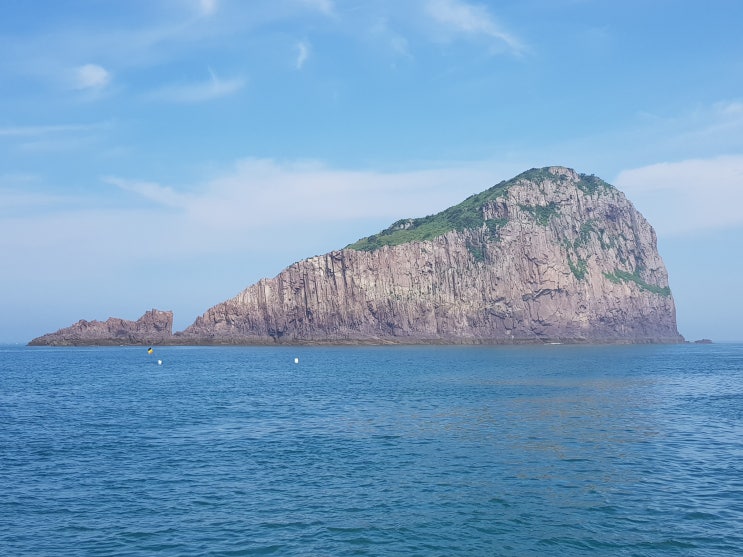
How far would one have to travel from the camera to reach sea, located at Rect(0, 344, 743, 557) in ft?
73.0

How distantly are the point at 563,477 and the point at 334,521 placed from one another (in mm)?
12364

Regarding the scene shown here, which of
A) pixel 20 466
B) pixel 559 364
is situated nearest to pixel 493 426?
pixel 20 466

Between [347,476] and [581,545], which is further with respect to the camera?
[347,476]

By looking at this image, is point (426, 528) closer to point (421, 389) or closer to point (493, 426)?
point (493, 426)

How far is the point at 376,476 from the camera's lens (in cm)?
3030

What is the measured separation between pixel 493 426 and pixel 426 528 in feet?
69.7

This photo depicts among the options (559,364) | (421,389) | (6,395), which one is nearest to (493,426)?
(421,389)

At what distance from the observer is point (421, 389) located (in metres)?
68.6

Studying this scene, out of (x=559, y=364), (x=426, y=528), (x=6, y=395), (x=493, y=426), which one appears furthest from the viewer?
(x=559, y=364)

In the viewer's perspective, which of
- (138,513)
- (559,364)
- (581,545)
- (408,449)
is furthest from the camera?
(559,364)

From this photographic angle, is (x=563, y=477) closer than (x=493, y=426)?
Yes

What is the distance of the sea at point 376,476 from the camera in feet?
73.0

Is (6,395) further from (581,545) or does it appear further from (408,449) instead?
(581,545)

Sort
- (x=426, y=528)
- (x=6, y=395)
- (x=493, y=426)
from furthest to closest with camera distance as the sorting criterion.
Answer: (x=6, y=395), (x=493, y=426), (x=426, y=528)
